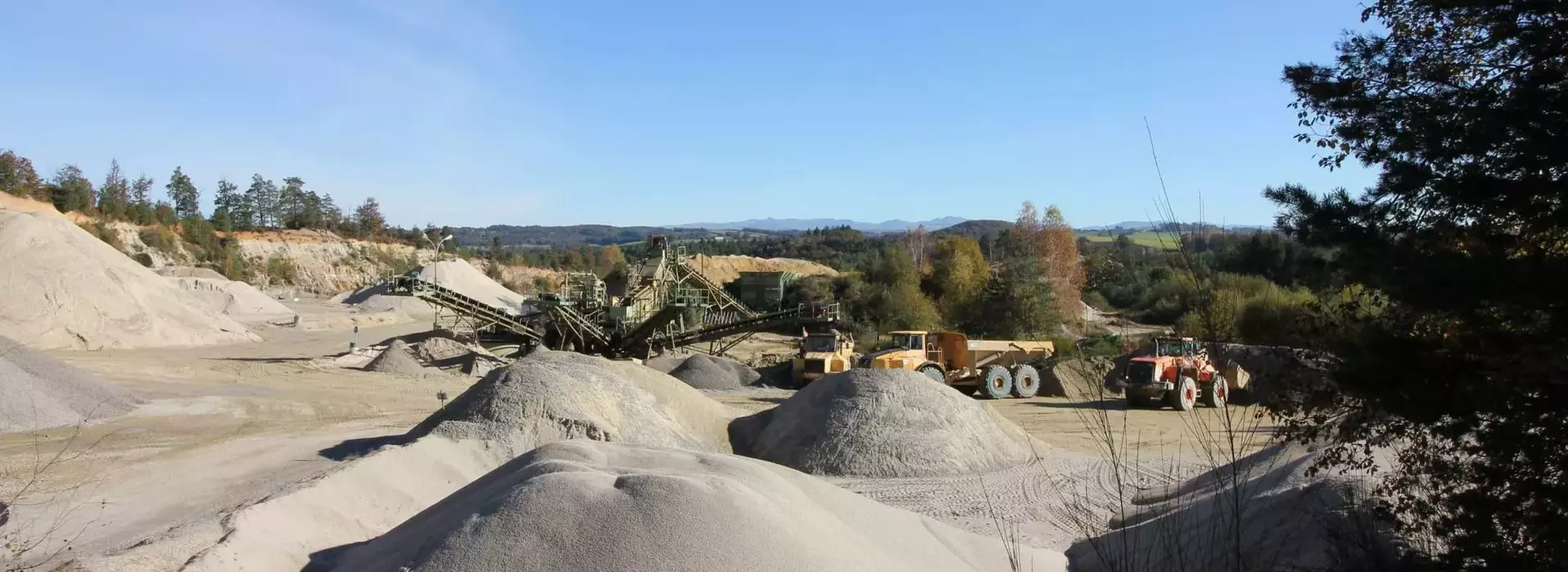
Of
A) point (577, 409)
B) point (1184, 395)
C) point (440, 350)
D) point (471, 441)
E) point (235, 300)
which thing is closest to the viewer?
point (471, 441)

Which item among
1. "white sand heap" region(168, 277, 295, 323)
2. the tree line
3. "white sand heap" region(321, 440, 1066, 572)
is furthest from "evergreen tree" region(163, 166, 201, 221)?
"white sand heap" region(321, 440, 1066, 572)

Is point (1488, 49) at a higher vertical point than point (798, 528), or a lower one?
higher

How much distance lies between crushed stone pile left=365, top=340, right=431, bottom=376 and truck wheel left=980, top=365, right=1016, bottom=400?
46.3 ft

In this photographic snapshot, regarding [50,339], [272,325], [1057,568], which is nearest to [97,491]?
[1057,568]

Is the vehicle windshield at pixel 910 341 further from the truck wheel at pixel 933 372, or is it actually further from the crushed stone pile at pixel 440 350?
the crushed stone pile at pixel 440 350

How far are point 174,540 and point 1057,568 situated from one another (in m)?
7.29

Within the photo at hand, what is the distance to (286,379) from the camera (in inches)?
939

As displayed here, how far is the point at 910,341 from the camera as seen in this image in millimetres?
24172

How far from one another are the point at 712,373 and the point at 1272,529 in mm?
18709

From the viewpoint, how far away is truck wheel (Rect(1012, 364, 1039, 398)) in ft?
80.2

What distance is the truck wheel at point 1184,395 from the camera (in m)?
20.7

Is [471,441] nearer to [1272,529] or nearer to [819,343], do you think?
[1272,529]

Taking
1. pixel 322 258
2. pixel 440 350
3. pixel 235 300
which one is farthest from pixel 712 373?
pixel 322 258

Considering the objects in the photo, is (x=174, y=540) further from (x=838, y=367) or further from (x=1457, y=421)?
(x=838, y=367)
